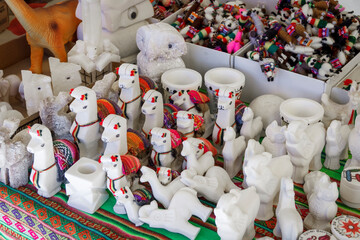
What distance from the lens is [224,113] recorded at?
142cm

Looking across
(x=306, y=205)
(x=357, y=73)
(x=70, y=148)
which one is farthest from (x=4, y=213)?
(x=357, y=73)

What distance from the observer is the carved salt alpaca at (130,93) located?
1437 mm

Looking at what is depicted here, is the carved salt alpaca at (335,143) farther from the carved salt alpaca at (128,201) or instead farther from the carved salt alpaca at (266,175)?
the carved salt alpaca at (128,201)

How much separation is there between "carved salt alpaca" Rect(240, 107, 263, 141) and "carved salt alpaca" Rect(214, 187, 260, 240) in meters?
0.38

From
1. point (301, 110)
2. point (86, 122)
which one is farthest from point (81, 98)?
point (301, 110)

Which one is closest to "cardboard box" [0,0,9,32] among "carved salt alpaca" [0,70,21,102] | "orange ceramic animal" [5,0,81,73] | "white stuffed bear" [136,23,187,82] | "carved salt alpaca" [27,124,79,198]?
"orange ceramic animal" [5,0,81,73]

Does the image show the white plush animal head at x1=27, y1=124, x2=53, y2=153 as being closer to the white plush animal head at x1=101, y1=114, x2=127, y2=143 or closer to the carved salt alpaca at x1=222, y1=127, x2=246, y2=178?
the white plush animal head at x1=101, y1=114, x2=127, y2=143

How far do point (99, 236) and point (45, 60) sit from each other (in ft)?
3.47

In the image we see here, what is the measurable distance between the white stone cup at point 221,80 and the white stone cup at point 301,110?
18 cm

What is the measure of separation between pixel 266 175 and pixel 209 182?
6.8 inches

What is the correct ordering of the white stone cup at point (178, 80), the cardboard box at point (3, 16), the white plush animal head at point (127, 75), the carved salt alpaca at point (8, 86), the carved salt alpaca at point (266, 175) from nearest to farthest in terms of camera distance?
the carved salt alpaca at point (266, 175) → the white plush animal head at point (127, 75) → the white stone cup at point (178, 80) → the carved salt alpaca at point (8, 86) → the cardboard box at point (3, 16)

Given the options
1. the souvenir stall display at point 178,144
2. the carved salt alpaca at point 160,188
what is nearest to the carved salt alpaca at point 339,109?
the souvenir stall display at point 178,144

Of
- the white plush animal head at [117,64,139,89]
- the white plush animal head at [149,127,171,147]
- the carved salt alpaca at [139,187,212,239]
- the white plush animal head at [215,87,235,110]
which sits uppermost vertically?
the white plush animal head at [117,64,139,89]

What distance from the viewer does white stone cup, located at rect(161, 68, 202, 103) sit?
1557 mm
